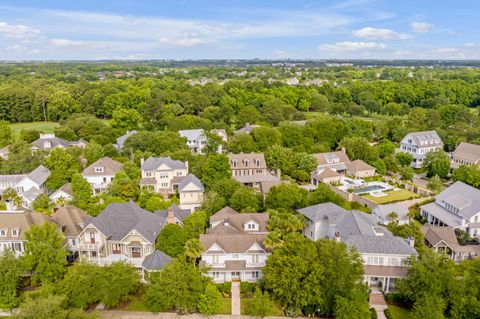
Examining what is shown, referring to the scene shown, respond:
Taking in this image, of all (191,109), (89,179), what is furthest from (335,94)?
(89,179)

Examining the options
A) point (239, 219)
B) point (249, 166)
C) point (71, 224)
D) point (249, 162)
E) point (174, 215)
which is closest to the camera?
point (71, 224)

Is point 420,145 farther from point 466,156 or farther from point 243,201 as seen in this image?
point 243,201

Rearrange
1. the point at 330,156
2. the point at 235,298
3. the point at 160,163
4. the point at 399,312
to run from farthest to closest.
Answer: the point at 330,156
the point at 160,163
the point at 235,298
the point at 399,312

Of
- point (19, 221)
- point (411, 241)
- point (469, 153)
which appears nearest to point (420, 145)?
point (469, 153)

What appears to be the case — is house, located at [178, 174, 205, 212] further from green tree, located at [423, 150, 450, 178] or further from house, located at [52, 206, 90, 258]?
green tree, located at [423, 150, 450, 178]

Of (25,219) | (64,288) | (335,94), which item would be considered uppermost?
(335,94)

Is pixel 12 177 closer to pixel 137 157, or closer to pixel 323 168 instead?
pixel 137 157
